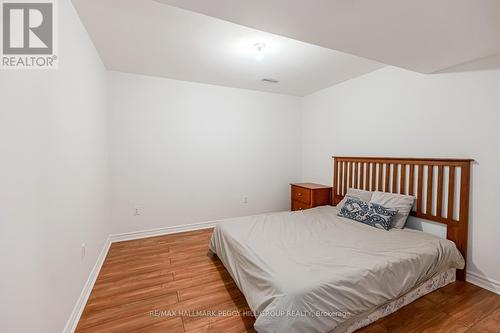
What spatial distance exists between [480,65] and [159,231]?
14.6ft

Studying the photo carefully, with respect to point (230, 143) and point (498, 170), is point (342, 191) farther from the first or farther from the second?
point (230, 143)

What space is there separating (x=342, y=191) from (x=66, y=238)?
3.45 metres

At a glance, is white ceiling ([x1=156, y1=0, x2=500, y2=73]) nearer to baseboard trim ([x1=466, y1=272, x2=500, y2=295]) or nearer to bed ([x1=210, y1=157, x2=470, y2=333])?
bed ([x1=210, y1=157, x2=470, y2=333])

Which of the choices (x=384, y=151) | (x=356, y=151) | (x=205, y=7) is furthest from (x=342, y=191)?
(x=205, y=7)

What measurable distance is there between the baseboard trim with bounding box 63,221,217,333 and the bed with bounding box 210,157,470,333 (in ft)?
3.74

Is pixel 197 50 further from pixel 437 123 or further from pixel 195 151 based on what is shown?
pixel 437 123

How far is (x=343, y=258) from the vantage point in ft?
5.52

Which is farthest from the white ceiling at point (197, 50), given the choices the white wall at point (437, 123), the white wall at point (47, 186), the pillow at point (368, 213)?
the pillow at point (368, 213)

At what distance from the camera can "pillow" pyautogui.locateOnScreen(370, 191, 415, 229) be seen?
7.90 feet

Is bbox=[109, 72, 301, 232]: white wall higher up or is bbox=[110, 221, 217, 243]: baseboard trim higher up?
bbox=[109, 72, 301, 232]: white wall

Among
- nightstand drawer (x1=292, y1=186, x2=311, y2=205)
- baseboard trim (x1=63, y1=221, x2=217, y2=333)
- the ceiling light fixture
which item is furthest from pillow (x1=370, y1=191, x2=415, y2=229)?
baseboard trim (x1=63, y1=221, x2=217, y2=333)

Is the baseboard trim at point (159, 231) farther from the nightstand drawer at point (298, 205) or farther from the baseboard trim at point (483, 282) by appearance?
the baseboard trim at point (483, 282)

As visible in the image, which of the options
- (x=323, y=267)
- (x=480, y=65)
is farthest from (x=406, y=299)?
(x=480, y=65)

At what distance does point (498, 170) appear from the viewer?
1939 mm
